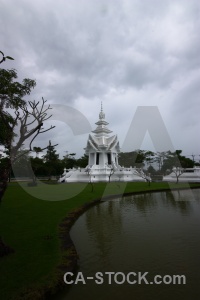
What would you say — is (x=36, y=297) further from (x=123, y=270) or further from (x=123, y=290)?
(x=123, y=270)

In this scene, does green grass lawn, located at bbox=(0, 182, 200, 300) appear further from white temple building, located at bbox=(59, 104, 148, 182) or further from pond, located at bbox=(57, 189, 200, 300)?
white temple building, located at bbox=(59, 104, 148, 182)

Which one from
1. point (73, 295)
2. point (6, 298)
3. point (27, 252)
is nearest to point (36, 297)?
point (6, 298)

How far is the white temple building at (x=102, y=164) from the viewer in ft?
132

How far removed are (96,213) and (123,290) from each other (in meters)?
8.52

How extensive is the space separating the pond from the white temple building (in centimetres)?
2642

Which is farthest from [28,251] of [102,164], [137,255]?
[102,164]

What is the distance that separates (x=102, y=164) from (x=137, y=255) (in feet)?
128

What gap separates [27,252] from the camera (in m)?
6.73

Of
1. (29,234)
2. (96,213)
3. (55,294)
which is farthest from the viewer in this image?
(96,213)

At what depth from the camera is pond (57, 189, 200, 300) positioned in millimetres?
5191

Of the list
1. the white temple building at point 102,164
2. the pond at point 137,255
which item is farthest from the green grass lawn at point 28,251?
the white temple building at point 102,164

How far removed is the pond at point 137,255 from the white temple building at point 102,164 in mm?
26422

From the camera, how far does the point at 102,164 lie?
46281mm

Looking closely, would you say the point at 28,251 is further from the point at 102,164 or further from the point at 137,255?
the point at 102,164
